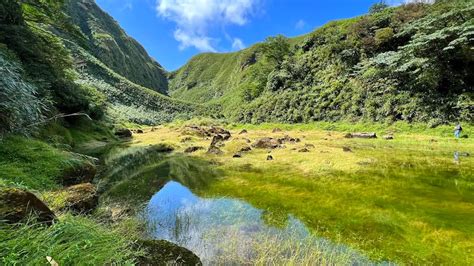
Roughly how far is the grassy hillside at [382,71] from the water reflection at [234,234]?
3606cm

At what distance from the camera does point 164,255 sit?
26.4 ft

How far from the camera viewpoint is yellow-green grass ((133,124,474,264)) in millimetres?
9922

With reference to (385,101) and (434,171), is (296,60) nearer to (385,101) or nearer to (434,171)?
(385,101)

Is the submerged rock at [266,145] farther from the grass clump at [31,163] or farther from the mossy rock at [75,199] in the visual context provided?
the mossy rock at [75,199]

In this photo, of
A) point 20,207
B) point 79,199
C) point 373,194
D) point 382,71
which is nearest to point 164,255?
point 79,199

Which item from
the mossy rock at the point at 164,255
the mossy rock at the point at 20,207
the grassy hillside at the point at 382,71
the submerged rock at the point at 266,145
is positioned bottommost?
the mossy rock at the point at 164,255

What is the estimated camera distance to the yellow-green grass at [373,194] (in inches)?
391

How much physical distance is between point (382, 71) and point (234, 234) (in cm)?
5092

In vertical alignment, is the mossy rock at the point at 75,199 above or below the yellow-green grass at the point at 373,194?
above

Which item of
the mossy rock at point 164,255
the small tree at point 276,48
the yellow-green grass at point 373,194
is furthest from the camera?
the small tree at point 276,48

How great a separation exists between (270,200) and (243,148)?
51.6ft

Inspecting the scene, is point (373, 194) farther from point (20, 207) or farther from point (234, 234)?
point (20, 207)

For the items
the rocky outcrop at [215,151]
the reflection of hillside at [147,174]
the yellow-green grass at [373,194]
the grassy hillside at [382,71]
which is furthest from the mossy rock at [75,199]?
the grassy hillside at [382,71]

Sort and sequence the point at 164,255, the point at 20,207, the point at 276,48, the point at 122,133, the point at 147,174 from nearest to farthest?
1. the point at 20,207
2. the point at 164,255
3. the point at 147,174
4. the point at 122,133
5. the point at 276,48
